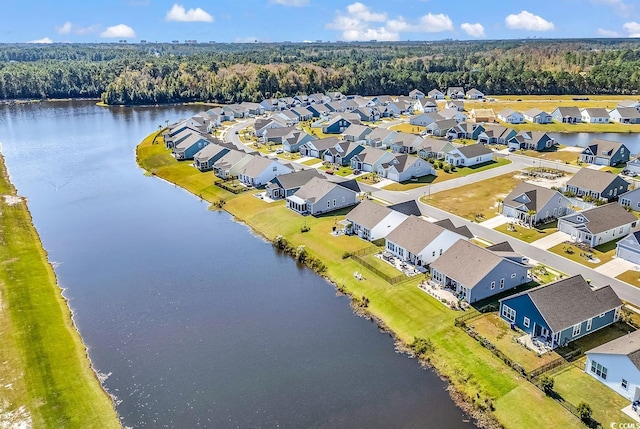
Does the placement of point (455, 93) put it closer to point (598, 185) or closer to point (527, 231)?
point (598, 185)

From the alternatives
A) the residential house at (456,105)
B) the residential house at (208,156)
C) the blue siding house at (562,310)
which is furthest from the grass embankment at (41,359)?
the residential house at (456,105)

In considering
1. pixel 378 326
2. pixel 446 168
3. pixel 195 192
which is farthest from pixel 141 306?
pixel 446 168

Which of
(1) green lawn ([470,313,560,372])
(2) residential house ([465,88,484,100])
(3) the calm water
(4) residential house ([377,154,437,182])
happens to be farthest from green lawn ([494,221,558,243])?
(2) residential house ([465,88,484,100])

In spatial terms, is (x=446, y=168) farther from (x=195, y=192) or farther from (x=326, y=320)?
(x=326, y=320)

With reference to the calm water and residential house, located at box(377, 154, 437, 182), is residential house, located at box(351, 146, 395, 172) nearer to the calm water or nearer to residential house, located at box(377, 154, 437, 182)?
residential house, located at box(377, 154, 437, 182)

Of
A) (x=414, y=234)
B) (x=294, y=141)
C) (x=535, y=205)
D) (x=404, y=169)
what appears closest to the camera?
(x=414, y=234)

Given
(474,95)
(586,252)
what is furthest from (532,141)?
(474,95)

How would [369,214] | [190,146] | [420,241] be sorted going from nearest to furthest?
[420,241], [369,214], [190,146]
